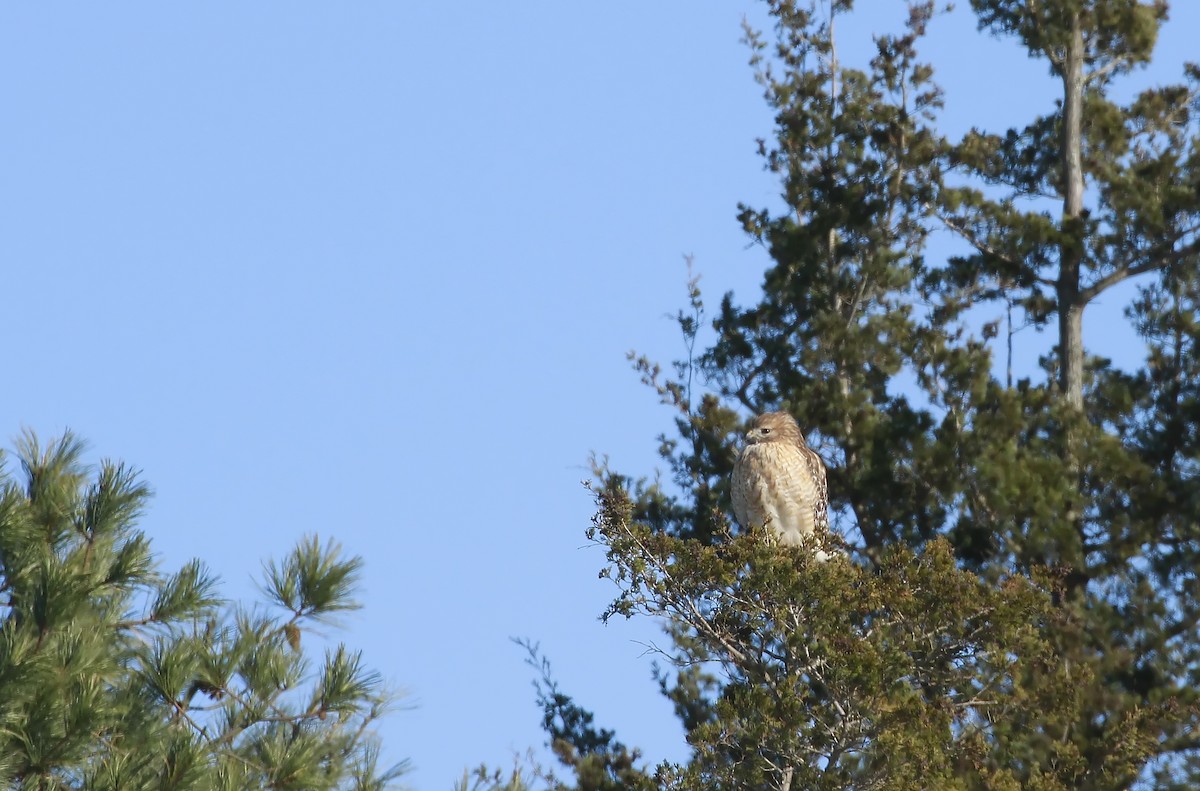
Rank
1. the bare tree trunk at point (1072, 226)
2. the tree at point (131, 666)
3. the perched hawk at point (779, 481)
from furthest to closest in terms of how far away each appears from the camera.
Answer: the bare tree trunk at point (1072, 226) → the perched hawk at point (779, 481) → the tree at point (131, 666)

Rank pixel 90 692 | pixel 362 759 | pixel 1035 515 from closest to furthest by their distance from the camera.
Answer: pixel 90 692, pixel 362 759, pixel 1035 515

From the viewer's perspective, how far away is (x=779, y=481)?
1273cm

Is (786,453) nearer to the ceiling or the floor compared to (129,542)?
nearer to the ceiling

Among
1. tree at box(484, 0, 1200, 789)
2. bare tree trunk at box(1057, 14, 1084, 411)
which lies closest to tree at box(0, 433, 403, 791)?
tree at box(484, 0, 1200, 789)

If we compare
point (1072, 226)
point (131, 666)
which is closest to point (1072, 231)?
point (1072, 226)

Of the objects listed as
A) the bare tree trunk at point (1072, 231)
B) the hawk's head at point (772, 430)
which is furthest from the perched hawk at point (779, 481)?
the bare tree trunk at point (1072, 231)

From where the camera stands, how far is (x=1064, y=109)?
54.5ft

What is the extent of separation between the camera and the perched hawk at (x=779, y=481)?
1276cm

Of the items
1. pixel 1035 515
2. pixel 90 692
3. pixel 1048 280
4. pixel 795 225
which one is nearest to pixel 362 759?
pixel 90 692

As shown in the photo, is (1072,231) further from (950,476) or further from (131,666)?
(131,666)

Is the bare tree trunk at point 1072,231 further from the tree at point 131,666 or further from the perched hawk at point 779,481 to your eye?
the tree at point 131,666

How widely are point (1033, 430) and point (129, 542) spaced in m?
7.06

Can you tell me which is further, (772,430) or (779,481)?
(772,430)

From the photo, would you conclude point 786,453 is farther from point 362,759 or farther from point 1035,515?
point 362,759
